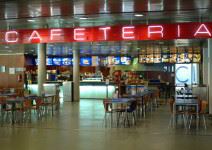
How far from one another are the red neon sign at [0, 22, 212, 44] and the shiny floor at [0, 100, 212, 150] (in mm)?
2285

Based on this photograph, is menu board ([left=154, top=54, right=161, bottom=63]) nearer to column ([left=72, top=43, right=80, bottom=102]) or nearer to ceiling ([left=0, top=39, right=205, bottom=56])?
ceiling ([left=0, top=39, right=205, bottom=56])

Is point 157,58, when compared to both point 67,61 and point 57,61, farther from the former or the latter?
point 57,61

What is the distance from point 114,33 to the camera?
9.18m

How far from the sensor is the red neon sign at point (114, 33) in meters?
Answer: 8.73

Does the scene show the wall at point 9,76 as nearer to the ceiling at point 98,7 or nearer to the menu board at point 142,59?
the menu board at point 142,59

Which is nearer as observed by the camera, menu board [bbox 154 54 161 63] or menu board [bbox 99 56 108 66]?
menu board [bbox 154 54 161 63]

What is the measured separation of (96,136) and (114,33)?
250cm

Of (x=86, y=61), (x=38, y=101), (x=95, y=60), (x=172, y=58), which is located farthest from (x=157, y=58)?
(x=38, y=101)

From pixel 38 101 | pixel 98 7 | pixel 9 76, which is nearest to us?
pixel 98 7

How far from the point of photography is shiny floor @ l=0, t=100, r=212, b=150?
749 centimetres

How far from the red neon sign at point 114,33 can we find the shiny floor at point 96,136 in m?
2.28

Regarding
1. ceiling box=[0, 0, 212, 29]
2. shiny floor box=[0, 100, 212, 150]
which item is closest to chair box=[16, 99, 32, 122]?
shiny floor box=[0, 100, 212, 150]

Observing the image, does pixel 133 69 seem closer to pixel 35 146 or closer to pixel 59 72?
pixel 59 72

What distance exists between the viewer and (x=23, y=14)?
9938 millimetres
